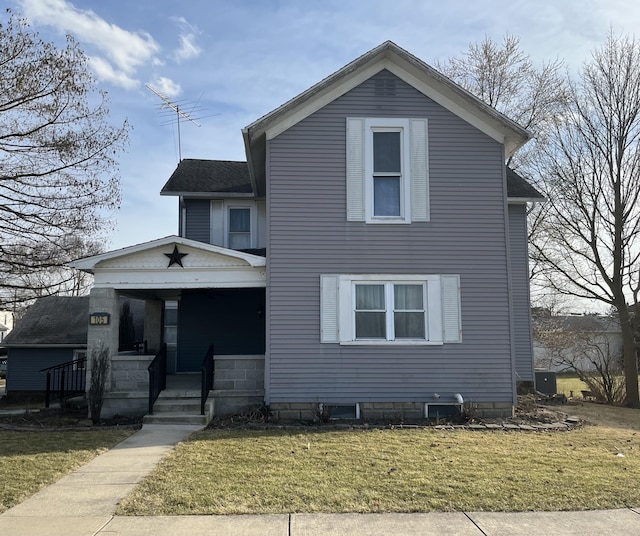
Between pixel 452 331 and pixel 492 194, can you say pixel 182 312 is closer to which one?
pixel 452 331

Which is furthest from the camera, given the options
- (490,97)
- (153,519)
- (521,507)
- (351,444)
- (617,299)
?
(490,97)

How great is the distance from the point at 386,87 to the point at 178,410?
788 centimetres

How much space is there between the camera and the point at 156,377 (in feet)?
36.0

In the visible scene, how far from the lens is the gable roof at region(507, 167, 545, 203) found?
1378cm

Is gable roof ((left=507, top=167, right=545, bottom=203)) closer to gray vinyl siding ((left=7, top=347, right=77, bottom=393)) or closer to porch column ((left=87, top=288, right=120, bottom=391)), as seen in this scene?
porch column ((left=87, top=288, right=120, bottom=391))

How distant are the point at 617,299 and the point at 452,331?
9160 mm

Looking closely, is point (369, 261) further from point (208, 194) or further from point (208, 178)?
point (208, 178)

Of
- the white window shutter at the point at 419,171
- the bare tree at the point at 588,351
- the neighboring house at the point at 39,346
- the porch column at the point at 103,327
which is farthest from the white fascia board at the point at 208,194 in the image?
the neighboring house at the point at 39,346

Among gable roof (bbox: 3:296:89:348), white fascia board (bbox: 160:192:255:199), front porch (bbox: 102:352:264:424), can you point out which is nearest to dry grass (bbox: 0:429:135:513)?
front porch (bbox: 102:352:264:424)

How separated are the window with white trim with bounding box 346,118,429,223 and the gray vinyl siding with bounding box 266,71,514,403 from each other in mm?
175

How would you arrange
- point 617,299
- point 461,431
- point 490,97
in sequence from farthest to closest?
point 490,97, point 617,299, point 461,431

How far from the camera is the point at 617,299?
55.7 feet

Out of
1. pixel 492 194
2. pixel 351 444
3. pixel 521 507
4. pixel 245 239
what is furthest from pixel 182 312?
pixel 521 507

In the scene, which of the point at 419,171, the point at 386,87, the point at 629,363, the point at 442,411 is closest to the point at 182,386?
the point at 442,411
